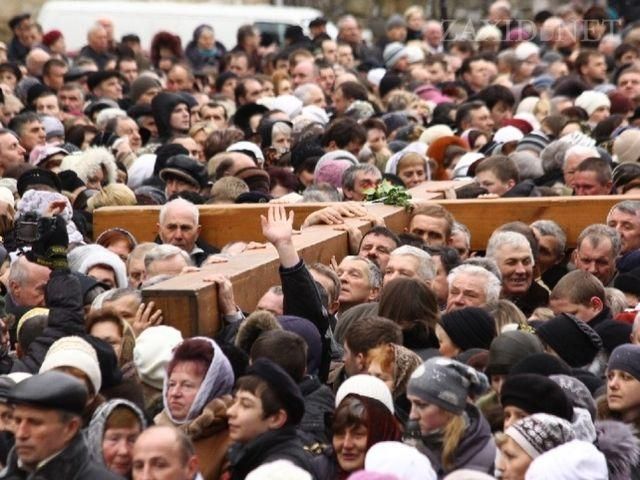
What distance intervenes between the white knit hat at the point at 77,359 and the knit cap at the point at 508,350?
1.61 m

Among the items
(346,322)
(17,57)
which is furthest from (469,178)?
(17,57)

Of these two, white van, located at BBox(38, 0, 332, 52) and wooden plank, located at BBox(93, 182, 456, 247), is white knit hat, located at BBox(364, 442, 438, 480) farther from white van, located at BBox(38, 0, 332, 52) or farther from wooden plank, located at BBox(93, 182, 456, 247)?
white van, located at BBox(38, 0, 332, 52)

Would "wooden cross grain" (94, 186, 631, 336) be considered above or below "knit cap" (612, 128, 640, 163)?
above

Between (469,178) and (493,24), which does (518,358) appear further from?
(493,24)

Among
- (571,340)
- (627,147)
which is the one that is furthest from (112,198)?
(571,340)

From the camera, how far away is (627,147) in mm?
17406

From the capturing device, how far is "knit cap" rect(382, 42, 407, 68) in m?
27.2

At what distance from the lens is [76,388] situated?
846 cm

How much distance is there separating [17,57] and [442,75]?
→ 14.7 ft

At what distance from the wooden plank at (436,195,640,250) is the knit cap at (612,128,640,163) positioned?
9.61 feet

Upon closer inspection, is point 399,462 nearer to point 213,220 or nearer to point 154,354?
point 154,354

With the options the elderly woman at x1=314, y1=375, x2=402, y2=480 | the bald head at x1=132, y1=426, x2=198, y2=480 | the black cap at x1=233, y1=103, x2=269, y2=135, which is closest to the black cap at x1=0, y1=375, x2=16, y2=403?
the bald head at x1=132, y1=426, x2=198, y2=480

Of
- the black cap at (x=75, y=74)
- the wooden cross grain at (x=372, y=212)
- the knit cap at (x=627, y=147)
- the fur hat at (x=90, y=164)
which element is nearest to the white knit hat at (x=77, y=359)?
the wooden cross grain at (x=372, y=212)

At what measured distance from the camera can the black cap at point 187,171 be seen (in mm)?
16141
